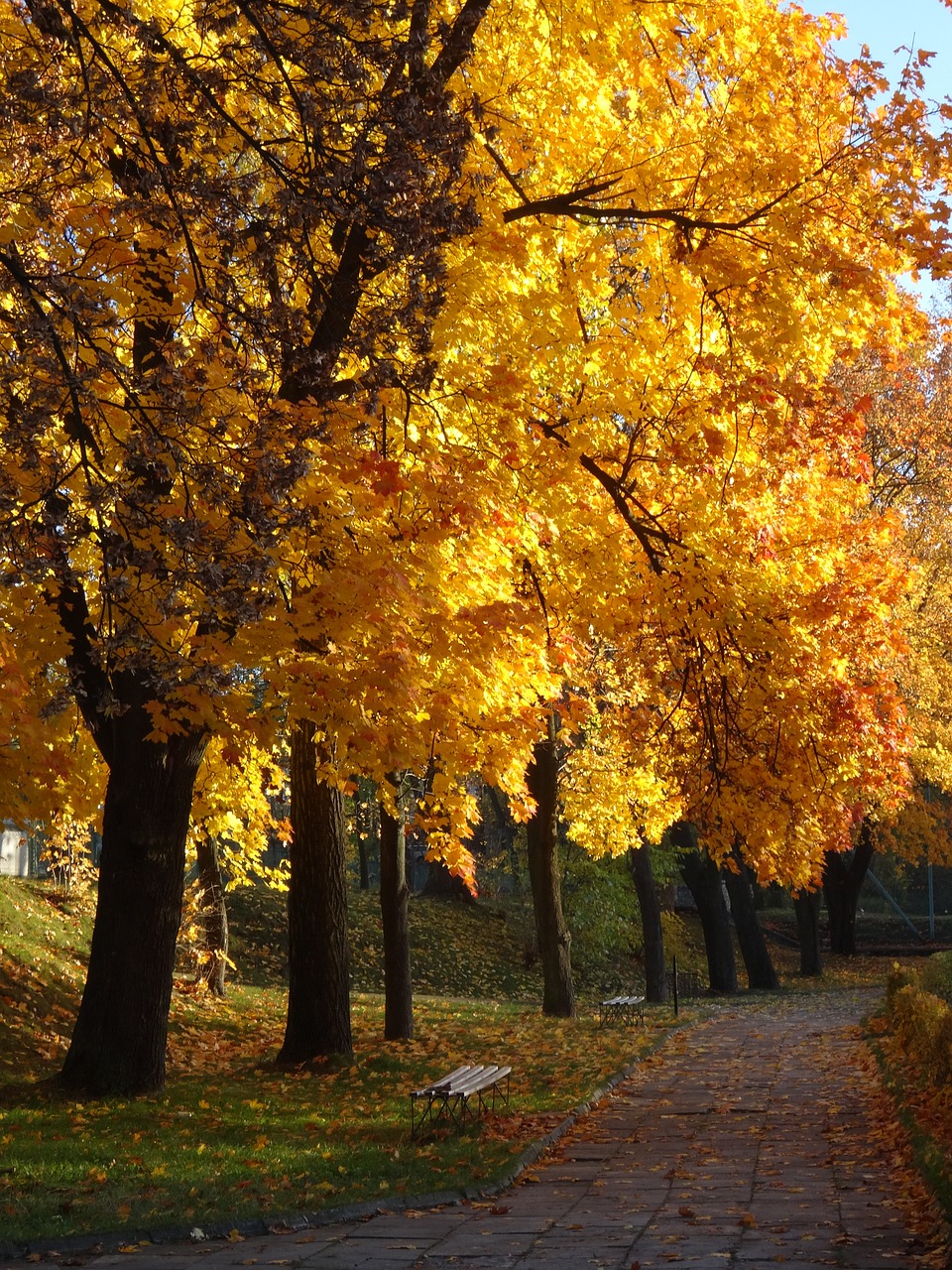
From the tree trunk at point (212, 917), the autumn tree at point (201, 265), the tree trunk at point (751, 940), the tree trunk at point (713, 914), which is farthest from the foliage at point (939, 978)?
the tree trunk at point (751, 940)

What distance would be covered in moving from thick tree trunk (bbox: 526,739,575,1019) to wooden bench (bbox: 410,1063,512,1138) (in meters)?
7.81

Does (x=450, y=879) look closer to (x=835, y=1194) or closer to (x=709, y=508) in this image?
(x=709, y=508)

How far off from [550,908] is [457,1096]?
34.2ft

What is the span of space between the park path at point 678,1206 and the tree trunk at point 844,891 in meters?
24.8

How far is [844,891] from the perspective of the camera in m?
36.9

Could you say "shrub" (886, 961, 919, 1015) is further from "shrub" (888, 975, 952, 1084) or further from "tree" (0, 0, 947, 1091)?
"tree" (0, 0, 947, 1091)

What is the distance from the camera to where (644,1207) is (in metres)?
7.02

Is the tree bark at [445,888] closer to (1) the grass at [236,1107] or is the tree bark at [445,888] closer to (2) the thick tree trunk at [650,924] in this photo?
(2) the thick tree trunk at [650,924]

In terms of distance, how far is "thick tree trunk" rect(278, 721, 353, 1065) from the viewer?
1295cm

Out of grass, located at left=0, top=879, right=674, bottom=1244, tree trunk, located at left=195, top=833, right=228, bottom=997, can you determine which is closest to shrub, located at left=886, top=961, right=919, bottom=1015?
grass, located at left=0, top=879, right=674, bottom=1244

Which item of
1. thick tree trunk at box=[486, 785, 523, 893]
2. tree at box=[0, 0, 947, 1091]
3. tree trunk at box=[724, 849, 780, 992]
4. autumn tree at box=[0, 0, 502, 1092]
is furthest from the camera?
thick tree trunk at box=[486, 785, 523, 893]

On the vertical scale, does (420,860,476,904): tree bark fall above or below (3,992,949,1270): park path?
above

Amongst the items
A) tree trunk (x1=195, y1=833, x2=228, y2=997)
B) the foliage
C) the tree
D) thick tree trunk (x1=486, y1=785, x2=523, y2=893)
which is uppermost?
the tree

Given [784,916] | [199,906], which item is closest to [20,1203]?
[199,906]
